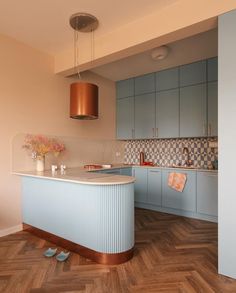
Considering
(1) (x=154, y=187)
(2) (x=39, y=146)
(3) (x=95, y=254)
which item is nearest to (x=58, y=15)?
(2) (x=39, y=146)

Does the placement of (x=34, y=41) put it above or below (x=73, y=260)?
above

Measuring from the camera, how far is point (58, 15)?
242cm

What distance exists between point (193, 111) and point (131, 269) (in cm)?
263

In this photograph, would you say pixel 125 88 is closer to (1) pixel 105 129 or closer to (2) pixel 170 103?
(1) pixel 105 129

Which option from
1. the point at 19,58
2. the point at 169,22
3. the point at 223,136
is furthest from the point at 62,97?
the point at 223,136

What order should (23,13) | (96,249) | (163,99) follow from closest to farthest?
(96,249), (23,13), (163,99)

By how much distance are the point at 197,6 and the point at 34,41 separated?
7.10ft

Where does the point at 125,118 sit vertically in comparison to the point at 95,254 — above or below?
above

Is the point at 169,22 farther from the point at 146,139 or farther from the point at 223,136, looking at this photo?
the point at 146,139

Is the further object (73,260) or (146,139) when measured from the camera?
(146,139)

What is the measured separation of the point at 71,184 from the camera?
241cm

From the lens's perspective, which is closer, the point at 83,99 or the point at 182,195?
the point at 83,99

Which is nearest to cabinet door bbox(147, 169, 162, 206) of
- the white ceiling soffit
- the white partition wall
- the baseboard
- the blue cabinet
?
the blue cabinet

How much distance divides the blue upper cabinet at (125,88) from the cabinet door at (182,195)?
181cm
